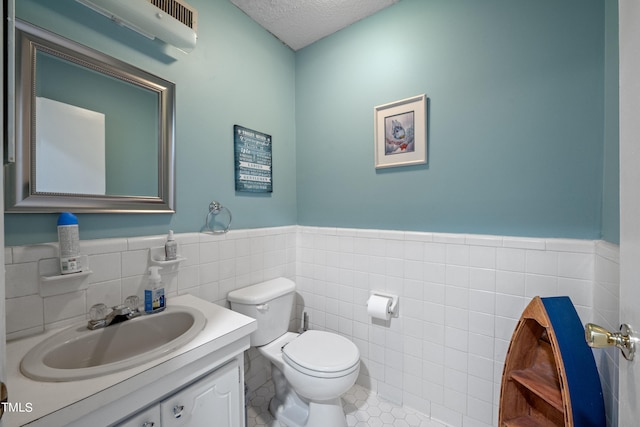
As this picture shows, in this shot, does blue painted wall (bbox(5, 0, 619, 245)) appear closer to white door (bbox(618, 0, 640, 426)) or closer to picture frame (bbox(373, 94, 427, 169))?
picture frame (bbox(373, 94, 427, 169))

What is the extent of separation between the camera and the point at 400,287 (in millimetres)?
1642

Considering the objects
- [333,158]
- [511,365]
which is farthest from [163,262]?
[511,365]

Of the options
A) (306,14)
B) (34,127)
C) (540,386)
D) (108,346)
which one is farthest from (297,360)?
(306,14)

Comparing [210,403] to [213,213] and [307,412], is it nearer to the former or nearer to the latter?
[307,412]

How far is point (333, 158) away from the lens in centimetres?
192

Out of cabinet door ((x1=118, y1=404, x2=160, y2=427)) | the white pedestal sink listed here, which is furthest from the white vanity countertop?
cabinet door ((x1=118, y1=404, x2=160, y2=427))

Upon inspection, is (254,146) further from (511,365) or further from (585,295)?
(585,295)

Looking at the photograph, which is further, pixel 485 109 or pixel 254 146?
pixel 254 146

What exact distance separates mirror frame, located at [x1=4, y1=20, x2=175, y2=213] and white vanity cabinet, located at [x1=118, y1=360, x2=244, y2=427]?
0.80m

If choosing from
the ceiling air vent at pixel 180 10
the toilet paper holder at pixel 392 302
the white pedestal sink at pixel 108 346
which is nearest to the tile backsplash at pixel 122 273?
the white pedestal sink at pixel 108 346

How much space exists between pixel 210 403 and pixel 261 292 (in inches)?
25.3

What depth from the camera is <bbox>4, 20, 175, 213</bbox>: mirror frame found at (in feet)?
3.09

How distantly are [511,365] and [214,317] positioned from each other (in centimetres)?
128

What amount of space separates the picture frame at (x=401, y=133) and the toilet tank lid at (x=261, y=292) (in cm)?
99
